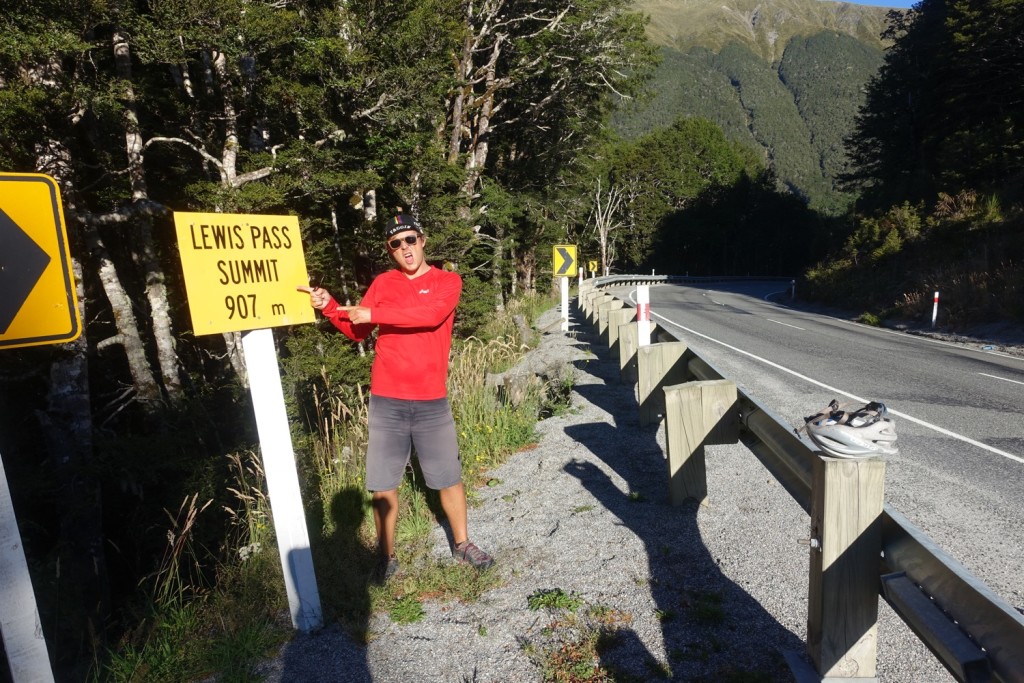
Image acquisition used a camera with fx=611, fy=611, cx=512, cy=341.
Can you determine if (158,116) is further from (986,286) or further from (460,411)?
(986,286)

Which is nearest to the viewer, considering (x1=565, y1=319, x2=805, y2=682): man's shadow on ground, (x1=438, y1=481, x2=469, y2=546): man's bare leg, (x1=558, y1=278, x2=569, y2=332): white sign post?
(x1=565, y1=319, x2=805, y2=682): man's shadow on ground

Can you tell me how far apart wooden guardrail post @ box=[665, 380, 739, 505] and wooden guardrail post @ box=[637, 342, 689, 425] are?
3.81 ft

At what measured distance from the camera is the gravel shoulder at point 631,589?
97.1 inches

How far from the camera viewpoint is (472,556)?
3.32 metres

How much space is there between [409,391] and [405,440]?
30cm

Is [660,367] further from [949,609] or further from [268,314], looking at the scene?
[949,609]

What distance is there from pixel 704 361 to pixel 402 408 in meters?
2.19

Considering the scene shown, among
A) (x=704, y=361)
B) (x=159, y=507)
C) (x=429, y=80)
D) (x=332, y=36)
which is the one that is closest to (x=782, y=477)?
(x=704, y=361)

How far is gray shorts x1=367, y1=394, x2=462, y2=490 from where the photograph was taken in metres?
3.38

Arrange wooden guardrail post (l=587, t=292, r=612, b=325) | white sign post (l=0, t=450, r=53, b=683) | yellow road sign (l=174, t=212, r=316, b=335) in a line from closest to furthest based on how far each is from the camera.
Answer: white sign post (l=0, t=450, r=53, b=683)
yellow road sign (l=174, t=212, r=316, b=335)
wooden guardrail post (l=587, t=292, r=612, b=325)

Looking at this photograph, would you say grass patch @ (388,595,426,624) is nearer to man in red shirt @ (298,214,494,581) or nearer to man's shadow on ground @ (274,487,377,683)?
man's shadow on ground @ (274,487,377,683)

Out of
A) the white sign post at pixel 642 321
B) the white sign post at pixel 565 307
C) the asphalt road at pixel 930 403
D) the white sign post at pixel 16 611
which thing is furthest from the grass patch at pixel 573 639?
the white sign post at pixel 565 307

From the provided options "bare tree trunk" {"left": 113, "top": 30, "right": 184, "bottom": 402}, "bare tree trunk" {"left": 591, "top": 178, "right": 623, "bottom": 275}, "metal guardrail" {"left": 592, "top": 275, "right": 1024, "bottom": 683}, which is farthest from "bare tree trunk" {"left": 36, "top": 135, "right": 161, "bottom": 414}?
"bare tree trunk" {"left": 591, "top": 178, "right": 623, "bottom": 275}

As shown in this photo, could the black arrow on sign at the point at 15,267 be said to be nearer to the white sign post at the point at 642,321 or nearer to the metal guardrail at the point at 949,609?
the metal guardrail at the point at 949,609
